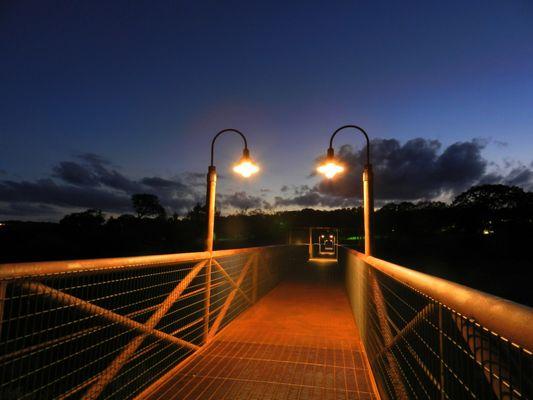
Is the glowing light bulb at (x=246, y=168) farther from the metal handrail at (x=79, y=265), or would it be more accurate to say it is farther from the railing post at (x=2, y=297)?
the railing post at (x=2, y=297)

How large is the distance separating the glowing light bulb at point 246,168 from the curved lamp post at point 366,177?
1247mm

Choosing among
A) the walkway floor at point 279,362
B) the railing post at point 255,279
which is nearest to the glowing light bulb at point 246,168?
the railing post at point 255,279

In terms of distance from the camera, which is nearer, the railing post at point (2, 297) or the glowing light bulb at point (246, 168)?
the railing post at point (2, 297)

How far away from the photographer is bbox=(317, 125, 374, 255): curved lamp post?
15.4 feet

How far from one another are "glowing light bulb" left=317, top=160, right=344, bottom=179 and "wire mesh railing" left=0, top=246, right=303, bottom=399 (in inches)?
87.6

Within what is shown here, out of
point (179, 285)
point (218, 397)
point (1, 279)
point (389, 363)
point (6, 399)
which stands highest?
point (1, 279)

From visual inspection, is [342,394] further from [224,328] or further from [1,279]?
[1,279]

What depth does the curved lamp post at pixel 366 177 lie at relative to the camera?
469 centimetres

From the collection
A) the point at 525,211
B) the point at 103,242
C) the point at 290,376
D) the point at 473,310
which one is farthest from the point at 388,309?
the point at 525,211

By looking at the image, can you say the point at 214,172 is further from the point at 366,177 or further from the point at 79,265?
the point at 79,265

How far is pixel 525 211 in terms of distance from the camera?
75938mm

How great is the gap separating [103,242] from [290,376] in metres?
69.3

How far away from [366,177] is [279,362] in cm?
312

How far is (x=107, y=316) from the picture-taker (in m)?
2.51
